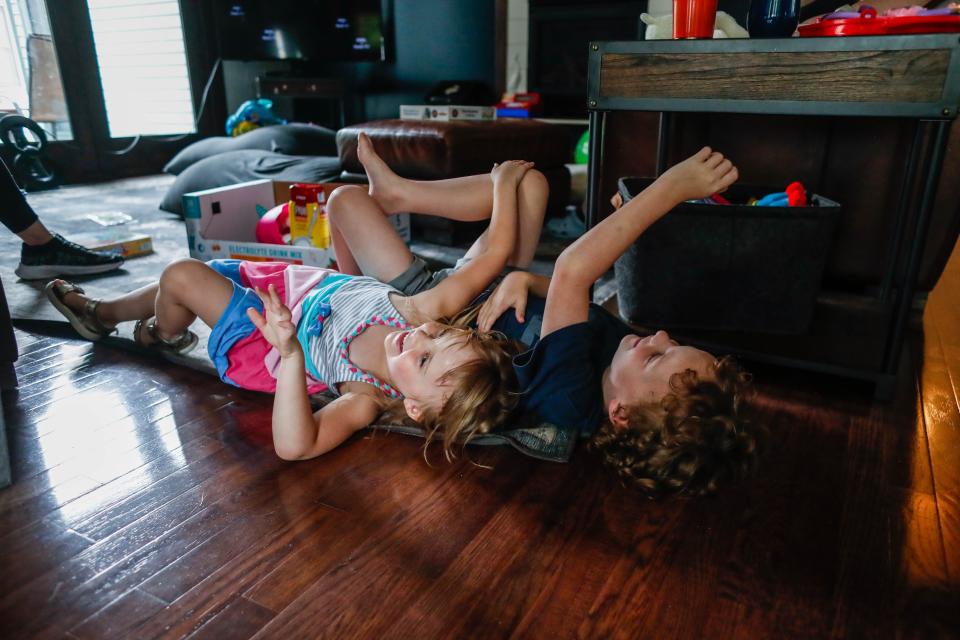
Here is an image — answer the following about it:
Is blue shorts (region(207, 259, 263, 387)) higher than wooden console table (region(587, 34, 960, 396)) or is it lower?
lower

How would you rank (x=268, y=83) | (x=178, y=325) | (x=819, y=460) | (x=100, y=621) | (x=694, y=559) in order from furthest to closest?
(x=268, y=83) < (x=178, y=325) < (x=819, y=460) < (x=694, y=559) < (x=100, y=621)

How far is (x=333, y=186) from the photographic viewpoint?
2.18 meters

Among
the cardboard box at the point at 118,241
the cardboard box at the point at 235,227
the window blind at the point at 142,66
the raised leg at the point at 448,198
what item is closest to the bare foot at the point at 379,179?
the raised leg at the point at 448,198

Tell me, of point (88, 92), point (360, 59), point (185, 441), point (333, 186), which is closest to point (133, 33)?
point (88, 92)

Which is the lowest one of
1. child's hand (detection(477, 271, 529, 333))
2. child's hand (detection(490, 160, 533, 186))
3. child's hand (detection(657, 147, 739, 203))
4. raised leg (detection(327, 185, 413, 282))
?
child's hand (detection(477, 271, 529, 333))

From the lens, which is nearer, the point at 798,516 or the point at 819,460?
the point at 798,516

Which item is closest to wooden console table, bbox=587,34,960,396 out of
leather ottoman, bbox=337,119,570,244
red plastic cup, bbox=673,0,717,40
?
red plastic cup, bbox=673,0,717,40

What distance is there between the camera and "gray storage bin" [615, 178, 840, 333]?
125 cm

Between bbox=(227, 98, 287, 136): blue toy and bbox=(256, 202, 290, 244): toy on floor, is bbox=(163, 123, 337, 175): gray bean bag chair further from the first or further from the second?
bbox=(256, 202, 290, 244): toy on floor

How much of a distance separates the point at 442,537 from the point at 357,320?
1.53 feet

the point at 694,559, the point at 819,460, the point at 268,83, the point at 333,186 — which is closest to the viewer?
the point at 694,559

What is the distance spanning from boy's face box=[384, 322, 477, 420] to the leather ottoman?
4.70ft

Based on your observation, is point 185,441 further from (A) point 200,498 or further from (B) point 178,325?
(B) point 178,325

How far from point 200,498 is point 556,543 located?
516 millimetres
